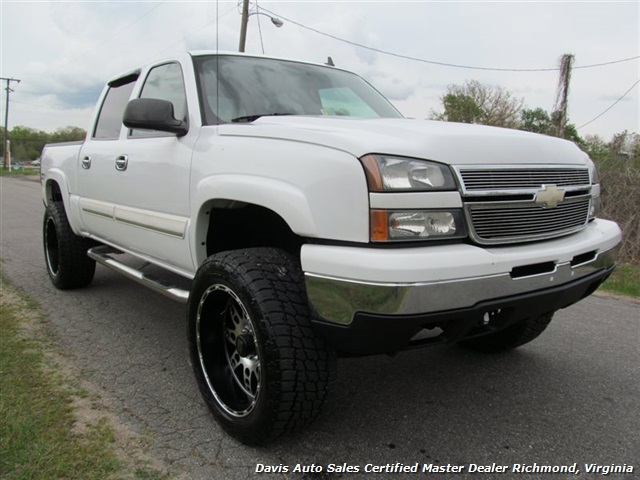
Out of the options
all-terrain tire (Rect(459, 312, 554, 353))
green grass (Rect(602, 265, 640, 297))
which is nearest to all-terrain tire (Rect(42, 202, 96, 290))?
all-terrain tire (Rect(459, 312, 554, 353))

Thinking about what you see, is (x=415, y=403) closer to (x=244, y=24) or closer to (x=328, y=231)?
(x=328, y=231)

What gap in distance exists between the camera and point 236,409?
2.50m

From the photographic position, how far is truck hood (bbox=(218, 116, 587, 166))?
2.02 m

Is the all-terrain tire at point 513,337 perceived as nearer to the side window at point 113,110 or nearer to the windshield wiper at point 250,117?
the windshield wiper at point 250,117

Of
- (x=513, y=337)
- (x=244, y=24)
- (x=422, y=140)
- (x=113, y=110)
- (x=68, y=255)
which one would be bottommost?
(x=513, y=337)

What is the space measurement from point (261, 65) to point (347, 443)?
7.52 feet

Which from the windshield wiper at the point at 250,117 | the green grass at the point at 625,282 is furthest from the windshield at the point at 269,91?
the green grass at the point at 625,282

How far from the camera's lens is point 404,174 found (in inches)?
77.7

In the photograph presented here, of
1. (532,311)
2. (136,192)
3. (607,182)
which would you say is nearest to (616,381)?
(532,311)

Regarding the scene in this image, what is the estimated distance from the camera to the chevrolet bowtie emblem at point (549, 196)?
2244 millimetres

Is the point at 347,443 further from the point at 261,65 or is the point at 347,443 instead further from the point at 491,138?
the point at 261,65

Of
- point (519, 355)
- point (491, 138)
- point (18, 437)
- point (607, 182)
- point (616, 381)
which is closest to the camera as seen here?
point (491, 138)

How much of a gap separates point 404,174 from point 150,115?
58.6 inches

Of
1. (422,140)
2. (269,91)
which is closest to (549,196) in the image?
(422,140)
